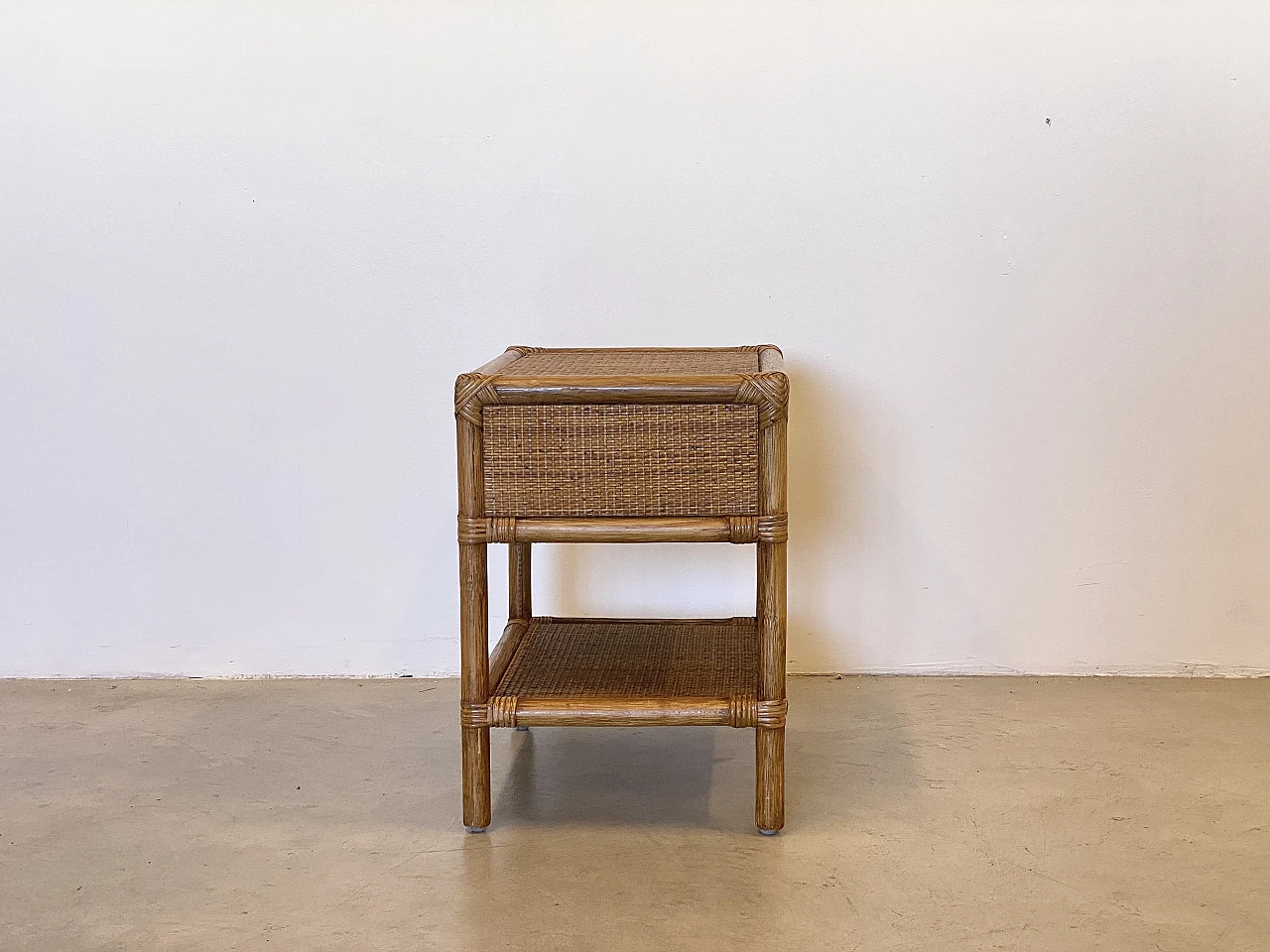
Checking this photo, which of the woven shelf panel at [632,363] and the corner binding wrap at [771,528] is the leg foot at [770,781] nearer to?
the corner binding wrap at [771,528]

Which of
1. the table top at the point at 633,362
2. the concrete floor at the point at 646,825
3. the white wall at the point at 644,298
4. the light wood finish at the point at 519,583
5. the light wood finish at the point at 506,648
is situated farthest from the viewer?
the white wall at the point at 644,298

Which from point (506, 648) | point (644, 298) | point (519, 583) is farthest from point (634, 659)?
point (644, 298)

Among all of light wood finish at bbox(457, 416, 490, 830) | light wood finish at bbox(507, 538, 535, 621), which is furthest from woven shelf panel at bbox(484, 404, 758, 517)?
light wood finish at bbox(507, 538, 535, 621)

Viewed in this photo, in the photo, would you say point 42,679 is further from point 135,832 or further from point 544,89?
point 544,89

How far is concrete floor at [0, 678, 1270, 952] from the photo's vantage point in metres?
1.56

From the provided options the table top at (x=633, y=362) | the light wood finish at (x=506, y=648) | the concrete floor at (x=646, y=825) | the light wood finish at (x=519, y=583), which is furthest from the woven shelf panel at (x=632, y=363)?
the concrete floor at (x=646, y=825)

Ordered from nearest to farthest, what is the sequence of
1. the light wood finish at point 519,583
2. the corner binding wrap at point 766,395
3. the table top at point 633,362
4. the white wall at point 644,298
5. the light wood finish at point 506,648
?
the corner binding wrap at point 766,395 < the table top at point 633,362 < the light wood finish at point 506,648 < the light wood finish at point 519,583 < the white wall at point 644,298

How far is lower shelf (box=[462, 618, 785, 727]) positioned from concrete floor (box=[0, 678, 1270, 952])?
0.57ft

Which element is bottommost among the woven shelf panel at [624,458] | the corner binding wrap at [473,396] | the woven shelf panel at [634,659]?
the woven shelf panel at [634,659]

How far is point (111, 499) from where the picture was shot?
2523 mm

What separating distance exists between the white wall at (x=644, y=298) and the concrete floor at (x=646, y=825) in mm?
184

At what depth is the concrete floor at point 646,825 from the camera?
156 centimetres

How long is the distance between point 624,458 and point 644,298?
0.74 meters

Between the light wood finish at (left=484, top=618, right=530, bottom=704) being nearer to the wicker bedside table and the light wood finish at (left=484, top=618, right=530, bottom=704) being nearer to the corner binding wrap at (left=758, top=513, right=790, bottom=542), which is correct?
the wicker bedside table
